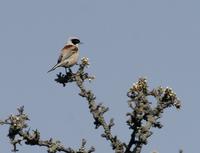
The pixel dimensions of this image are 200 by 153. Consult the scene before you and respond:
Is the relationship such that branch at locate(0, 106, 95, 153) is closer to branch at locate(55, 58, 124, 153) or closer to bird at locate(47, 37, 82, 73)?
branch at locate(55, 58, 124, 153)

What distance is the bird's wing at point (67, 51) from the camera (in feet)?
64.0

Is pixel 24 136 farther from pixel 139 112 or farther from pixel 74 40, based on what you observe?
pixel 74 40

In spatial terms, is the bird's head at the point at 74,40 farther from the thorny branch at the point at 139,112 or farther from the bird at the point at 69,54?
the thorny branch at the point at 139,112

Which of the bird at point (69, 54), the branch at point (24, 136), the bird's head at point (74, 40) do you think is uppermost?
the bird's head at point (74, 40)

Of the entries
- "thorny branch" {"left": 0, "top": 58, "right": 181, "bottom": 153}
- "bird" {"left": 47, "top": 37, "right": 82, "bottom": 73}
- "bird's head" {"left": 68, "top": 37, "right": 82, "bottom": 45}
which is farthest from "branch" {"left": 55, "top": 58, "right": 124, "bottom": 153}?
"bird's head" {"left": 68, "top": 37, "right": 82, "bottom": 45}

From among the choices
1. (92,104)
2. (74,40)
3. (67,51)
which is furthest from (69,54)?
(92,104)

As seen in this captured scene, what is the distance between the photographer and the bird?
18.8 m

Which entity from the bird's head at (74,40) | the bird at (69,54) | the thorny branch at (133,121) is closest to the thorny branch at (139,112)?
the thorny branch at (133,121)

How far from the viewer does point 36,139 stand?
446 inches

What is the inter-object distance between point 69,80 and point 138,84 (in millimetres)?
2394

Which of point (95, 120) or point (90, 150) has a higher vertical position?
point (95, 120)

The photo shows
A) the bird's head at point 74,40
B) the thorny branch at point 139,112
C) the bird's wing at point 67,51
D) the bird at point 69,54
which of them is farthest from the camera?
the bird's head at point 74,40

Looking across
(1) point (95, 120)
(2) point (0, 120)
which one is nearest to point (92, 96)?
(1) point (95, 120)

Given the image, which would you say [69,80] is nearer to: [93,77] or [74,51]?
[93,77]
